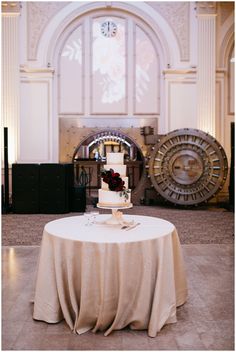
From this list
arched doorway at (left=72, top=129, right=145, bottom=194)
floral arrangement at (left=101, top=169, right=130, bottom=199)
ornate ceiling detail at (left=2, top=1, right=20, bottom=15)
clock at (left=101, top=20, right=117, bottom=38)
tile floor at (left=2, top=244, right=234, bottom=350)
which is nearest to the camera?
tile floor at (left=2, top=244, right=234, bottom=350)

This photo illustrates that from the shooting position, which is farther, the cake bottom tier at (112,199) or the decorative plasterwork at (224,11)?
the decorative plasterwork at (224,11)

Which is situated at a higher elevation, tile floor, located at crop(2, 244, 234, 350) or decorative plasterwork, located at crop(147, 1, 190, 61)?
decorative plasterwork, located at crop(147, 1, 190, 61)

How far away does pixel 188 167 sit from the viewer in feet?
29.3

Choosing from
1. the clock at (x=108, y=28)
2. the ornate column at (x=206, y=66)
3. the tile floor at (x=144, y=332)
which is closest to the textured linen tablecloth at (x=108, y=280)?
the tile floor at (x=144, y=332)

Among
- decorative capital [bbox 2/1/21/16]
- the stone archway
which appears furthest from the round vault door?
decorative capital [bbox 2/1/21/16]

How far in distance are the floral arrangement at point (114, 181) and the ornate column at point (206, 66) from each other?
696 cm

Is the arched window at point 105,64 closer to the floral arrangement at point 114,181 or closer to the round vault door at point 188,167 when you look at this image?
the round vault door at point 188,167

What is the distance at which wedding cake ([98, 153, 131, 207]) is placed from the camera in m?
3.32

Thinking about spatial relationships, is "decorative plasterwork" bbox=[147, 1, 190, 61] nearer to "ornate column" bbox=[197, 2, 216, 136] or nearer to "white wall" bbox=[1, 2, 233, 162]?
"white wall" bbox=[1, 2, 233, 162]

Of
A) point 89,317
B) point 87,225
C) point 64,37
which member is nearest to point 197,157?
point 64,37

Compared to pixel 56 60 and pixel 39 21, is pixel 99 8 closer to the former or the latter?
pixel 39 21

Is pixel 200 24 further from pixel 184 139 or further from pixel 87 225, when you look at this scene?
pixel 87 225

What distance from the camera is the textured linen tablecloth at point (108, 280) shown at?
288 centimetres

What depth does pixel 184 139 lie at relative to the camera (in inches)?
355
